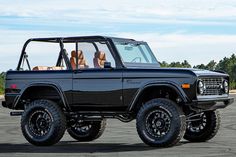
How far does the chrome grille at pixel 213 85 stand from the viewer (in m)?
Answer: 13.1

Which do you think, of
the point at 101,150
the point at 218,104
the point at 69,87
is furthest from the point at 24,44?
the point at 218,104

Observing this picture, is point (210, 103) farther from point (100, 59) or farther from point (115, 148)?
point (100, 59)

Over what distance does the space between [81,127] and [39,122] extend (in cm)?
133

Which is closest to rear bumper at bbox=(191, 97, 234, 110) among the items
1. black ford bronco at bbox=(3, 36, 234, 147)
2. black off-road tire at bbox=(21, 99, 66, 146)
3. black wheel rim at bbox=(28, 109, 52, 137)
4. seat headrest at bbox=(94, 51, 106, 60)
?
black ford bronco at bbox=(3, 36, 234, 147)

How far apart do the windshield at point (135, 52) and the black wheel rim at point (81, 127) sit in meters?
1.84

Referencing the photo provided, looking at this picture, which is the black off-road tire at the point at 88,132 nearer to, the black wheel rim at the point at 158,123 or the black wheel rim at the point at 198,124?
the black wheel rim at the point at 198,124

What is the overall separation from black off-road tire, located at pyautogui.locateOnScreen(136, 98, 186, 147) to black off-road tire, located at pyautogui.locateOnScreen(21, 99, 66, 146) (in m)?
1.65

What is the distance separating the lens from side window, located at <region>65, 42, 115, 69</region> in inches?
546

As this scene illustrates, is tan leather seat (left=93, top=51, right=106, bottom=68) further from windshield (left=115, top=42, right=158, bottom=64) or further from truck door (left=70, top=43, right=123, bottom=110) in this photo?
windshield (left=115, top=42, right=158, bottom=64)

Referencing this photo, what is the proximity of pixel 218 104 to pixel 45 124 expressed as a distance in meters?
3.35

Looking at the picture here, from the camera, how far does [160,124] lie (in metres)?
13.0

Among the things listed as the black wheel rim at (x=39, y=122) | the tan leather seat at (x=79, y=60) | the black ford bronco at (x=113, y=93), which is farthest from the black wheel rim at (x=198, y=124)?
the black wheel rim at (x=39, y=122)

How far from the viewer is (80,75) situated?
13.7m

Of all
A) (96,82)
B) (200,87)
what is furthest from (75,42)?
(200,87)
